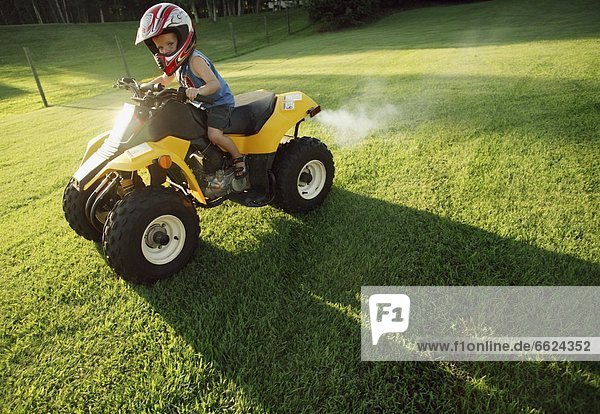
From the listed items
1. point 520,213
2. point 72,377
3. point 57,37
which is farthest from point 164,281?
point 57,37

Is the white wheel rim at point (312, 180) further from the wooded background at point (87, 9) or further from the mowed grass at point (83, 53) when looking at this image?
the wooded background at point (87, 9)

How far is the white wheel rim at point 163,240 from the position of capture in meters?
2.71

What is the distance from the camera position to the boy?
2664 mm

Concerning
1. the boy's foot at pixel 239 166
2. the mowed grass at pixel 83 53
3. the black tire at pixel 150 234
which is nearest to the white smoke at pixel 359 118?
the boy's foot at pixel 239 166

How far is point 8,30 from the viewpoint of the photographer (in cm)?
3728

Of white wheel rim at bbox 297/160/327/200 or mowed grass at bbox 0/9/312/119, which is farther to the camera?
mowed grass at bbox 0/9/312/119

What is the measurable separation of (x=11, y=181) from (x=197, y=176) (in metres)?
3.37

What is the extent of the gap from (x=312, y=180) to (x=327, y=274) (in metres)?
1.31

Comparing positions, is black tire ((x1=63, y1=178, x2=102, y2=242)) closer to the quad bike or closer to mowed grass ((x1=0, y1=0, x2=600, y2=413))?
the quad bike

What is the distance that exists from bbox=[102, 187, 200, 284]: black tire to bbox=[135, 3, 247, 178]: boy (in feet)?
2.24

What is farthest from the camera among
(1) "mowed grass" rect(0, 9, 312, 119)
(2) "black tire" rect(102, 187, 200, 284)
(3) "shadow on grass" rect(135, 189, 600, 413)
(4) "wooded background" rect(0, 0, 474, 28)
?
(4) "wooded background" rect(0, 0, 474, 28)

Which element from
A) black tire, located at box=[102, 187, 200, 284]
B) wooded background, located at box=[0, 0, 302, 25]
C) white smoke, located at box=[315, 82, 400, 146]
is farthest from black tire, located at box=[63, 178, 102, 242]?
wooded background, located at box=[0, 0, 302, 25]

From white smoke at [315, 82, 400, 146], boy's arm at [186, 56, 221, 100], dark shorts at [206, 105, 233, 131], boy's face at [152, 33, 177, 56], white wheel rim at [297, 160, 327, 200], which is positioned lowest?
white smoke at [315, 82, 400, 146]

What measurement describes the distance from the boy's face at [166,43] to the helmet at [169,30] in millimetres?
30
